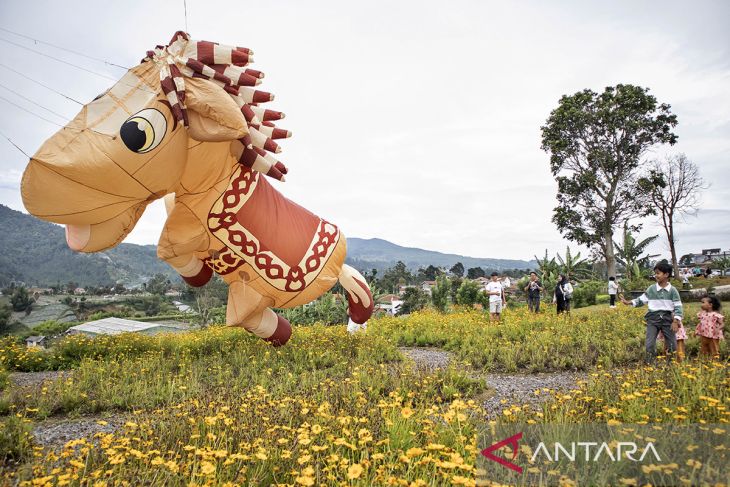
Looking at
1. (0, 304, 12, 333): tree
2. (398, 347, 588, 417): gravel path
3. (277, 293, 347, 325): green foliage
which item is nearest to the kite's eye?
(398, 347, 588, 417): gravel path

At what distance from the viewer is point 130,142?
14.1 ft

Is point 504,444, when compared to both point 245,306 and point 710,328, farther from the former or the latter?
point 710,328

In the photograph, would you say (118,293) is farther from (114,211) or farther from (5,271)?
(114,211)

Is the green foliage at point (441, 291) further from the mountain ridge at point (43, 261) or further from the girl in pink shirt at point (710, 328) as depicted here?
the mountain ridge at point (43, 261)

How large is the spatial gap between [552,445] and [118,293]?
8260cm

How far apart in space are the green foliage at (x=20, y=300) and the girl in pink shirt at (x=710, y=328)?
198ft

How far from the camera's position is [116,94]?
442cm

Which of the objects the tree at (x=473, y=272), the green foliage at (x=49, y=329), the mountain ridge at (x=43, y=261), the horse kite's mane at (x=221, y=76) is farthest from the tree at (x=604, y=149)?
the mountain ridge at (x=43, y=261)

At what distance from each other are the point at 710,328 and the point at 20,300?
61.1 m

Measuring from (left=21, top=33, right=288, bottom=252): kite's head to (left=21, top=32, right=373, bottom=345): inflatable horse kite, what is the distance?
0.4 inches

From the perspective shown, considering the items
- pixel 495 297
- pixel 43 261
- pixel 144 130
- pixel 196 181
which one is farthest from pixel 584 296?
pixel 43 261

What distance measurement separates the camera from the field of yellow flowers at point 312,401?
8.91 ft

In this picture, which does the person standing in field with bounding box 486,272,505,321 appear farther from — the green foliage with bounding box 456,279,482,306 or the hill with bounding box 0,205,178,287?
the hill with bounding box 0,205,178,287

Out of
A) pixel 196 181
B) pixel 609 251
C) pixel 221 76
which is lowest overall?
pixel 196 181
